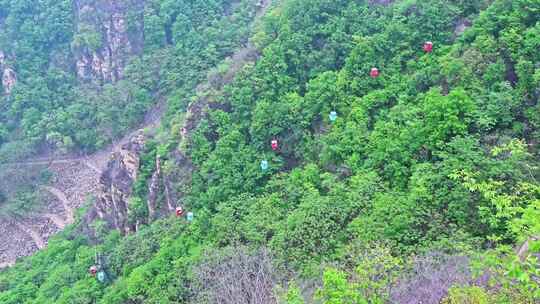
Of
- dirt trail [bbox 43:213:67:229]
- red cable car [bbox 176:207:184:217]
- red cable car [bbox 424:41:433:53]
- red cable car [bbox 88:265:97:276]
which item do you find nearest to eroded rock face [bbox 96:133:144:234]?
red cable car [bbox 88:265:97:276]

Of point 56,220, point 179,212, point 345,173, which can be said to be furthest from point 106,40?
point 345,173

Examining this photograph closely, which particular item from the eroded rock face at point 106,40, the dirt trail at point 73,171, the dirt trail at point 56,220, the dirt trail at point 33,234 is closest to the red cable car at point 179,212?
the dirt trail at point 73,171

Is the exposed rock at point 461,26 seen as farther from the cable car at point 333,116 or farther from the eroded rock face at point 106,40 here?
the eroded rock face at point 106,40

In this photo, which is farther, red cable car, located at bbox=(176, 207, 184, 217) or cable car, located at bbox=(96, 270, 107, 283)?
cable car, located at bbox=(96, 270, 107, 283)

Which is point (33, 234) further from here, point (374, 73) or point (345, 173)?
point (374, 73)

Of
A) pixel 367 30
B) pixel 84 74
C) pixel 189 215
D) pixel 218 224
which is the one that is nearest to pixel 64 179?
pixel 84 74

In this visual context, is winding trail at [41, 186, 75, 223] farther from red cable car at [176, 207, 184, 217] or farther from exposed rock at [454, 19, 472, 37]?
exposed rock at [454, 19, 472, 37]
